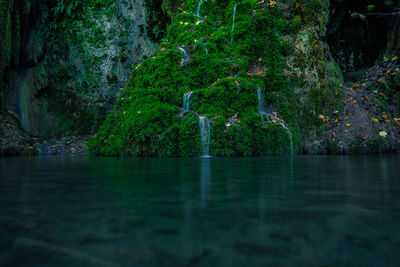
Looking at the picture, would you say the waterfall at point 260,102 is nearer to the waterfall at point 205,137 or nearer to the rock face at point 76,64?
the waterfall at point 205,137

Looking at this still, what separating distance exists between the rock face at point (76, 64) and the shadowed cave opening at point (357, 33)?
25.1 ft

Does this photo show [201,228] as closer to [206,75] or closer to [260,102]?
[260,102]

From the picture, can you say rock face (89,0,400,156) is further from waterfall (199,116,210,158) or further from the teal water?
the teal water

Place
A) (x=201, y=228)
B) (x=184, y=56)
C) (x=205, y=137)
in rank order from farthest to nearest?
(x=184, y=56), (x=205, y=137), (x=201, y=228)

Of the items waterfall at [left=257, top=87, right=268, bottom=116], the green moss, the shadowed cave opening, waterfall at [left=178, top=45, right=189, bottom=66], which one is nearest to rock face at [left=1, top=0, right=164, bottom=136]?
the green moss

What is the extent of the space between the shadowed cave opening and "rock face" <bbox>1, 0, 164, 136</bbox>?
765cm

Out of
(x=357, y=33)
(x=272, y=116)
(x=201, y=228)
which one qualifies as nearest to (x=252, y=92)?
(x=272, y=116)

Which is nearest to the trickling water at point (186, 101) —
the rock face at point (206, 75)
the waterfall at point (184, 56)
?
the rock face at point (206, 75)

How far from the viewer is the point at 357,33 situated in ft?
37.2

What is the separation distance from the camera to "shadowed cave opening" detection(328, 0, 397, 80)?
10.4 meters

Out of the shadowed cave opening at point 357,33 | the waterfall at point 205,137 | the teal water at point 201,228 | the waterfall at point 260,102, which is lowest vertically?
the teal water at point 201,228

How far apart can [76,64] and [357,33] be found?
11.9 metres

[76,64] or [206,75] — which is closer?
[206,75]

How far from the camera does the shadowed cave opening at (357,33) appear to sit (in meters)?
10.4
